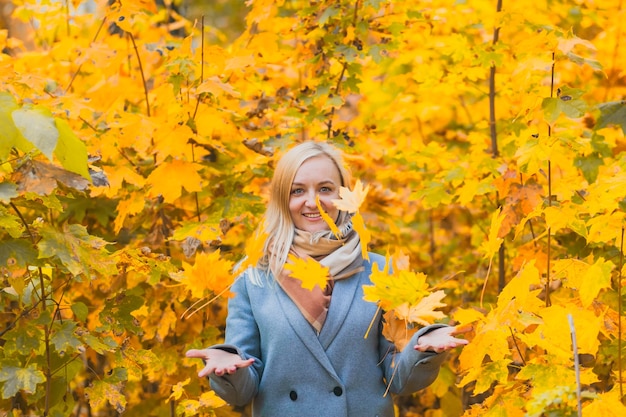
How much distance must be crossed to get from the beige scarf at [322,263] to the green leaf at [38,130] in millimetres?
966

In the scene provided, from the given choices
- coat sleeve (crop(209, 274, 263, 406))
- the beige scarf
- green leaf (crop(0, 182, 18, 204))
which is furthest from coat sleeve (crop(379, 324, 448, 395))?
green leaf (crop(0, 182, 18, 204))

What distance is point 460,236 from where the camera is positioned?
4707mm

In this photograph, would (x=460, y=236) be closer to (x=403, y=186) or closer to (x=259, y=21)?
(x=403, y=186)

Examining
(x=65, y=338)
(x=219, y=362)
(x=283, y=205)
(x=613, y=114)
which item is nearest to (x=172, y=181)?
(x=283, y=205)

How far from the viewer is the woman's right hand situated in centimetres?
209

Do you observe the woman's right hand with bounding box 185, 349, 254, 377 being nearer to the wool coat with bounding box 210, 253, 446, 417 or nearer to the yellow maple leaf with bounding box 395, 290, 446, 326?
the wool coat with bounding box 210, 253, 446, 417

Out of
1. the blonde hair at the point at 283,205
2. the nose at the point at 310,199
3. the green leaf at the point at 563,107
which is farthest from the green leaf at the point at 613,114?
the nose at the point at 310,199

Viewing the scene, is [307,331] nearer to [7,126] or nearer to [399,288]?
[399,288]

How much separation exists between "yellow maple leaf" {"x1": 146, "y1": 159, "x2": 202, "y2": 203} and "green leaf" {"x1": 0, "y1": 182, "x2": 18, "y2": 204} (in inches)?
44.2

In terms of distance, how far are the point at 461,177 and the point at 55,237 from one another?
1877 mm

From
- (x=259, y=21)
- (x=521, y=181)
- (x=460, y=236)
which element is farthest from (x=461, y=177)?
(x=460, y=236)

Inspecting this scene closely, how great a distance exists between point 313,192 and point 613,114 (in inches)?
43.8

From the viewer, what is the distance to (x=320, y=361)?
2338 mm

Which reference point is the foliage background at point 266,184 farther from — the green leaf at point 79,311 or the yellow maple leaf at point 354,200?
the yellow maple leaf at point 354,200
